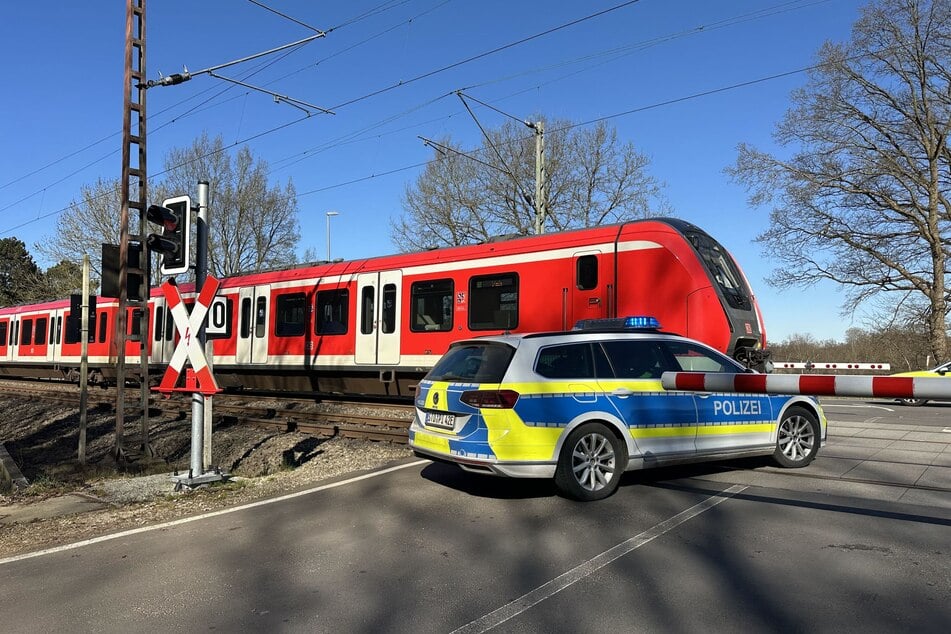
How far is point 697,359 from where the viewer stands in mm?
7211

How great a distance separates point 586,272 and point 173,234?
6.52 meters

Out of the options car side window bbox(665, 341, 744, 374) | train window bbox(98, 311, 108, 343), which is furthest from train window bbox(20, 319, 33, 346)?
car side window bbox(665, 341, 744, 374)

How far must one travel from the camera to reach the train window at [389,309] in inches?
566

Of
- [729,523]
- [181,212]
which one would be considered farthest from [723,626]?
[181,212]

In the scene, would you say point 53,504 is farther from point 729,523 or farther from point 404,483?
point 729,523

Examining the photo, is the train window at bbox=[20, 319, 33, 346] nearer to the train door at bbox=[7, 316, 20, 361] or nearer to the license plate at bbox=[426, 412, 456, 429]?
the train door at bbox=[7, 316, 20, 361]

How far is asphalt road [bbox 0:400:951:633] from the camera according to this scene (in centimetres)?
383

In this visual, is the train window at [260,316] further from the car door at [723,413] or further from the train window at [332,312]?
the car door at [723,413]

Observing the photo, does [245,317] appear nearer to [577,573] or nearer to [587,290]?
[587,290]

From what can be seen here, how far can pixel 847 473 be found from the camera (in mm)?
7559

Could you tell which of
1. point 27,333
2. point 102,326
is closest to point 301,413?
point 102,326

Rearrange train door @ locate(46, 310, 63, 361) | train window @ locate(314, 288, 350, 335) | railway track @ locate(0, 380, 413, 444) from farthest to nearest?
train door @ locate(46, 310, 63, 361), train window @ locate(314, 288, 350, 335), railway track @ locate(0, 380, 413, 444)

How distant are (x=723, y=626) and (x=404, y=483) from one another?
14.3 ft

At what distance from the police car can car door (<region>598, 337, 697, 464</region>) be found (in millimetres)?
10
